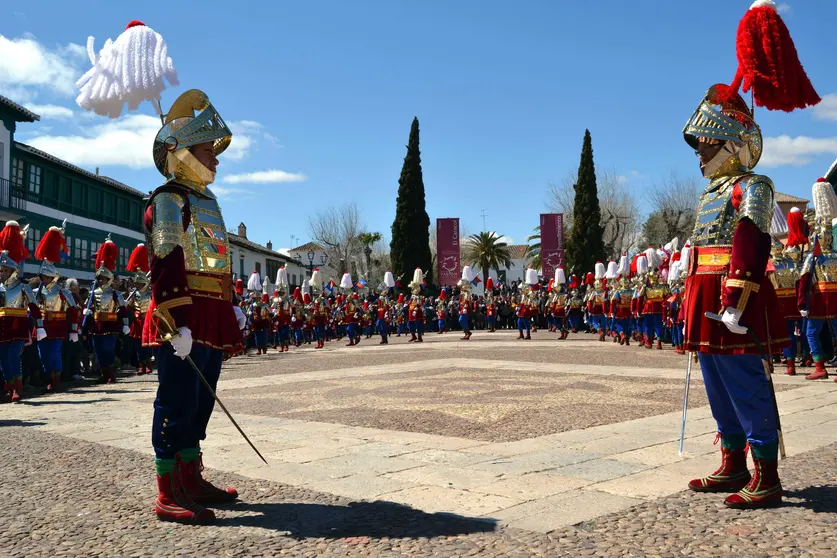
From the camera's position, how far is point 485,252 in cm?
7575

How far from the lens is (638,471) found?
5.08 meters

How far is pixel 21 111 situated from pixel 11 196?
157 inches

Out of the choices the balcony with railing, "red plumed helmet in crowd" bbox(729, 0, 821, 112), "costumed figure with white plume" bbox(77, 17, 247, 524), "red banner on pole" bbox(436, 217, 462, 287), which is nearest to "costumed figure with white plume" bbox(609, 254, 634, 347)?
"red plumed helmet in crowd" bbox(729, 0, 821, 112)

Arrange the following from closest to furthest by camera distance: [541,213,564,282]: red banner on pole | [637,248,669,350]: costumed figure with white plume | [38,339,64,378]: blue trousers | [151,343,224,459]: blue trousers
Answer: [151,343,224,459]: blue trousers → [38,339,64,378]: blue trousers → [637,248,669,350]: costumed figure with white plume → [541,213,564,282]: red banner on pole

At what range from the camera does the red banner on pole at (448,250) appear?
43875 millimetres

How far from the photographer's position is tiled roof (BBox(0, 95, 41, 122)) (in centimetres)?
3338

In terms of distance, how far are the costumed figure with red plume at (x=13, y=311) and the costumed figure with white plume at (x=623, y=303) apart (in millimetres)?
15024

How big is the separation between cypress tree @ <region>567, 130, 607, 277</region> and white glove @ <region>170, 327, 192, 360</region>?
49.4 m

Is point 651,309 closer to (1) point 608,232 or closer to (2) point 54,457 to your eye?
(2) point 54,457

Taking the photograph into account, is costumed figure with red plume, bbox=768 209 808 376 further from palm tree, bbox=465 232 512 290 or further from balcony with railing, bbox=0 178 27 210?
palm tree, bbox=465 232 512 290

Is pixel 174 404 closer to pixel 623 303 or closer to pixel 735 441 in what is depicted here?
pixel 735 441

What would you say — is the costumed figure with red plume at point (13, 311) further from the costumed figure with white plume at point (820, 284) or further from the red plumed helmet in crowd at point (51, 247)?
the costumed figure with white plume at point (820, 284)

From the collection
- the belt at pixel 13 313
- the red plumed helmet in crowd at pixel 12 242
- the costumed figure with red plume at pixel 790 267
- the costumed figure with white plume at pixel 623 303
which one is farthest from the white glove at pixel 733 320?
the costumed figure with white plume at pixel 623 303

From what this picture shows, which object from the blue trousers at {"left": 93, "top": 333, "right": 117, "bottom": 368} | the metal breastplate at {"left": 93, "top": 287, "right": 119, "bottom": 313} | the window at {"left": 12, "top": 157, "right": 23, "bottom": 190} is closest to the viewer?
the metal breastplate at {"left": 93, "top": 287, "right": 119, "bottom": 313}
